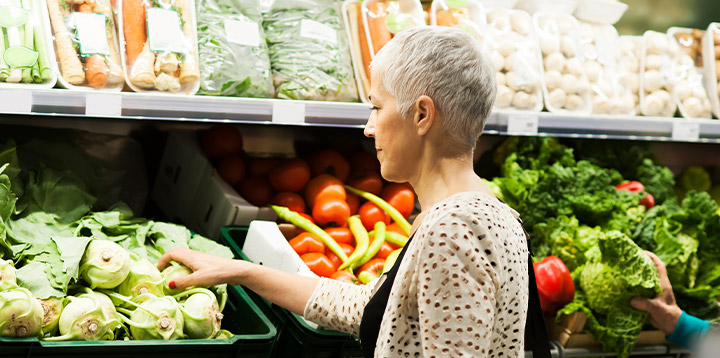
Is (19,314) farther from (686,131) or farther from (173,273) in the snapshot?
(686,131)

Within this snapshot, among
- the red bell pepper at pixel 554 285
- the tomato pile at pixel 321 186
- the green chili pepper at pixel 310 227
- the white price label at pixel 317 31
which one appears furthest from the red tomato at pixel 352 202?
the red bell pepper at pixel 554 285

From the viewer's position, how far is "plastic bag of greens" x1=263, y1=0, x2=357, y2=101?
2496mm

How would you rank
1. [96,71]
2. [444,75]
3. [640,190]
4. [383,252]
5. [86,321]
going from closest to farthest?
[444,75], [86,321], [96,71], [383,252], [640,190]

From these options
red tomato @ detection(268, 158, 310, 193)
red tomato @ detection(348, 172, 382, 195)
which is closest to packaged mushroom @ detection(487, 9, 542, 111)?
red tomato @ detection(348, 172, 382, 195)

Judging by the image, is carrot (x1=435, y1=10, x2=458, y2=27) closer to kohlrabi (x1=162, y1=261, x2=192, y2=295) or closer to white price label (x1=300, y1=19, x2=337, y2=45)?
white price label (x1=300, y1=19, x2=337, y2=45)

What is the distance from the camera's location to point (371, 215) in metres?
2.76

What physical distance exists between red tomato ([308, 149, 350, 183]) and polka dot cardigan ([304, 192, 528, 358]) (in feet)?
4.88

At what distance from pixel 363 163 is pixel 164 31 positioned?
1.02 metres

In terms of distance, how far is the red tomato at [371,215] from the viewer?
9.07 feet

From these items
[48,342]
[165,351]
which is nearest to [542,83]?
[165,351]

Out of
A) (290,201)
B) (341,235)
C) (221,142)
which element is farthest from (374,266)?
(221,142)

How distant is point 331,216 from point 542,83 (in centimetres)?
96

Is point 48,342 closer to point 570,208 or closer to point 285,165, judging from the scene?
point 285,165

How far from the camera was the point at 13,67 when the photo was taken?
204 cm
